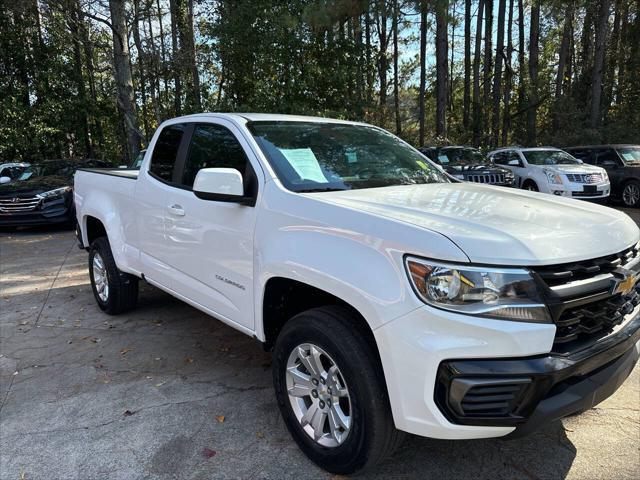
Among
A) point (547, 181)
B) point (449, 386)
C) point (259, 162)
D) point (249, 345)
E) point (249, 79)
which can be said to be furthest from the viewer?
point (249, 79)

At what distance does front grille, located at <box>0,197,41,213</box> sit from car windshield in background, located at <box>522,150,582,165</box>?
12.3m

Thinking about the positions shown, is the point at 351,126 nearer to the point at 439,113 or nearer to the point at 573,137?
the point at 439,113

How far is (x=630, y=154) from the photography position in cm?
1348

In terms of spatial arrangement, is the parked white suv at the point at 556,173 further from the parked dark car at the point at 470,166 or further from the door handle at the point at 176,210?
the door handle at the point at 176,210

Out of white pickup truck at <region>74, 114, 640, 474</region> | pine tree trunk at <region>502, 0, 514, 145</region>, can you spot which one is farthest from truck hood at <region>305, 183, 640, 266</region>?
pine tree trunk at <region>502, 0, 514, 145</region>

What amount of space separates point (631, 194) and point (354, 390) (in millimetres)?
13311

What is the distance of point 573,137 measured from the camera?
21.6 metres

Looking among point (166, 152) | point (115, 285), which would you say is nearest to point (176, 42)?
point (115, 285)

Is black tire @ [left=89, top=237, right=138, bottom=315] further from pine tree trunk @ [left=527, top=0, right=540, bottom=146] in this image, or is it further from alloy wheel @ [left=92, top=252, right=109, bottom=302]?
pine tree trunk @ [left=527, top=0, right=540, bottom=146]

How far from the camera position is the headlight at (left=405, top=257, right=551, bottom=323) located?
197cm

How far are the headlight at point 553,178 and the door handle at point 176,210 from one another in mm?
11173

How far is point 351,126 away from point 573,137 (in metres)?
20.9

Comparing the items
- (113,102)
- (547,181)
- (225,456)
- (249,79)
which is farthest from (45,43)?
(225,456)

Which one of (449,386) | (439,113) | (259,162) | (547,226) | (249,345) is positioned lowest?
(249,345)
